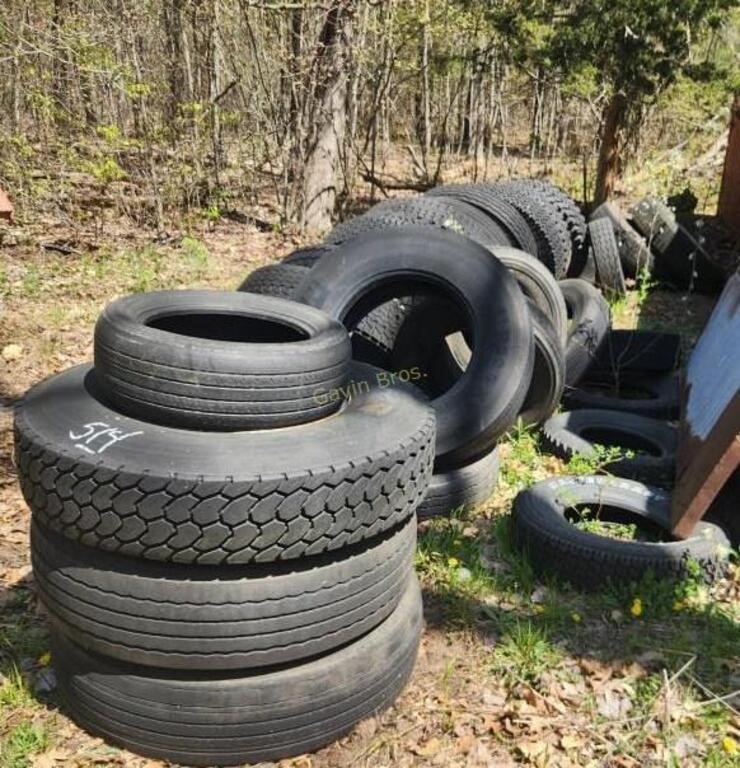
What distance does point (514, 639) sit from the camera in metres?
3.34

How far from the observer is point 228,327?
11.2 ft

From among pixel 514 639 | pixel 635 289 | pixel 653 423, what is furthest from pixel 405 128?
pixel 514 639

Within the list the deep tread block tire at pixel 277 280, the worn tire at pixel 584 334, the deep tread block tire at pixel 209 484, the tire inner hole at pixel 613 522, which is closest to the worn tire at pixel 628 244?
the worn tire at pixel 584 334

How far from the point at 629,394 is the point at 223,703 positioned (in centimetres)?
500

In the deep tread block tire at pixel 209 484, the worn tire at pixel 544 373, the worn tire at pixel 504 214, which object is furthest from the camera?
the worn tire at pixel 504 214

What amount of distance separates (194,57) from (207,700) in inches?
393

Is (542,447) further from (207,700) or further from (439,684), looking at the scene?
(207,700)

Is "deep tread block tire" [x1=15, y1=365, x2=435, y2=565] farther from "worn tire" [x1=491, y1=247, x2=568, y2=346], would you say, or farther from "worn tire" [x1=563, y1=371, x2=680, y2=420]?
"worn tire" [x1=563, y1=371, x2=680, y2=420]

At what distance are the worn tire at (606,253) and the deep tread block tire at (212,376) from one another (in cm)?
582

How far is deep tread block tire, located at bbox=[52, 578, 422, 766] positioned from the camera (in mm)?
2613

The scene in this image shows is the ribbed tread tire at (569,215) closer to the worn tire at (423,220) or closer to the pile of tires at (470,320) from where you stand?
the pile of tires at (470,320)

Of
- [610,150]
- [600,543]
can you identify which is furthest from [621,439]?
[610,150]

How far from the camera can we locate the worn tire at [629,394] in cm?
580

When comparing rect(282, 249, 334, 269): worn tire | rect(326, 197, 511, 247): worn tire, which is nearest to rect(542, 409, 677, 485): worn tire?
rect(326, 197, 511, 247): worn tire
